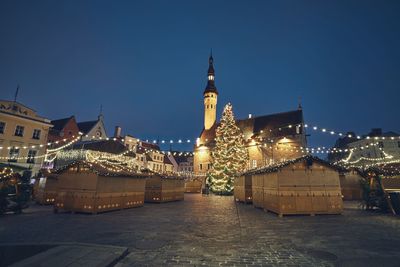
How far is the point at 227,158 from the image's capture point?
108 ft

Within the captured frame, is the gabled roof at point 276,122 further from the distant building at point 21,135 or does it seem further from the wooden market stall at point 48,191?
the distant building at point 21,135

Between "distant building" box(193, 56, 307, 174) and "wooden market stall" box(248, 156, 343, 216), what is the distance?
23.4m

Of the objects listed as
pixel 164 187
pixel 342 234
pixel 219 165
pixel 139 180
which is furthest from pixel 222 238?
pixel 219 165

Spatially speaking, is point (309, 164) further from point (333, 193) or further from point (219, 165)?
point (219, 165)

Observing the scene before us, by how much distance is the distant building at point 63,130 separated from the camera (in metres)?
37.7

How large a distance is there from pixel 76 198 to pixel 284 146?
37233mm

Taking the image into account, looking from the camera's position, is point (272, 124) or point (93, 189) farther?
point (272, 124)

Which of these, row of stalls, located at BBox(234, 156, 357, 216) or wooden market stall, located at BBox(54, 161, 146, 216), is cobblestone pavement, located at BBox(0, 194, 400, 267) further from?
wooden market stall, located at BBox(54, 161, 146, 216)

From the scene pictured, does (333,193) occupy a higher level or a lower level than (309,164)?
lower

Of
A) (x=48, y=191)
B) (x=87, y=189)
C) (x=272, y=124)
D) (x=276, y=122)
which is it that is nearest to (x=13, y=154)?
(x=48, y=191)

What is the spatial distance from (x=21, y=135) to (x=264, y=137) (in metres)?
41.0

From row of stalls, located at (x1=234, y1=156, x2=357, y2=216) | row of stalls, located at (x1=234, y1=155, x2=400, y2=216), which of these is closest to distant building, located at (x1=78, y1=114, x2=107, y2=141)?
row of stalls, located at (x1=234, y1=155, x2=400, y2=216)

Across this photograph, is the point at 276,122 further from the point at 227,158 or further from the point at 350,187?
the point at 350,187

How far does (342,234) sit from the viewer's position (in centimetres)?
745
